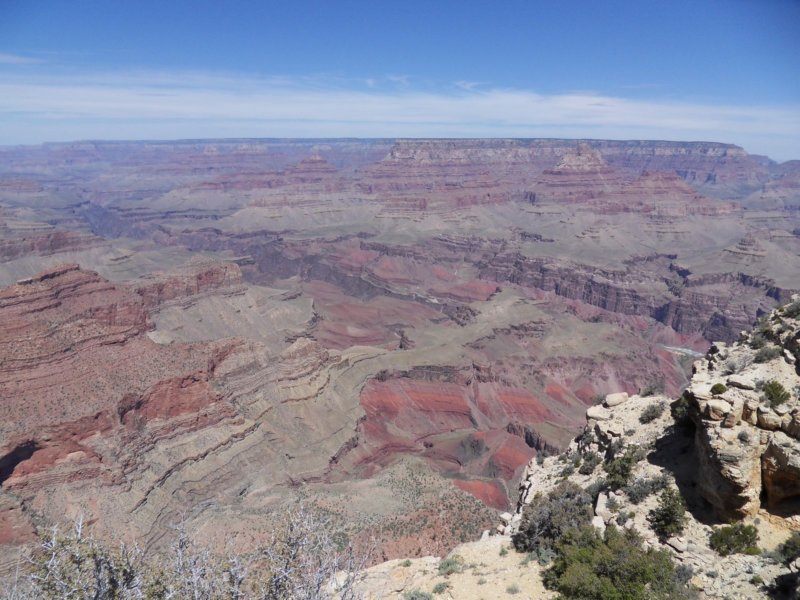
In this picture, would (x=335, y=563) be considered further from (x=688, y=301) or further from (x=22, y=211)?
(x=22, y=211)

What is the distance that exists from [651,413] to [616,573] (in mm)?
10361

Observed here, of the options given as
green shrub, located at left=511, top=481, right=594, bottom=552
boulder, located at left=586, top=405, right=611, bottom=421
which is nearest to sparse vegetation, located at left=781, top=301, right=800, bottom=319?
boulder, located at left=586, top=405, right=611, bottom=421

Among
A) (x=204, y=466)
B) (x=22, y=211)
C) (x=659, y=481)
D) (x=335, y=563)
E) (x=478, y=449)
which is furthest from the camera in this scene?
(x=22, y=211)

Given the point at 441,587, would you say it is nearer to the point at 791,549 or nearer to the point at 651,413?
the point at 791,549

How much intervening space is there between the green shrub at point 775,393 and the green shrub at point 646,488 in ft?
13.2

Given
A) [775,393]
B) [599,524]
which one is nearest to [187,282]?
[599,524]

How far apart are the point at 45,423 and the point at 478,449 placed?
37.1m

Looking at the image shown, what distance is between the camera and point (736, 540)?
571 inches

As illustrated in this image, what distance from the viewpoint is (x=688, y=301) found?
11475cm

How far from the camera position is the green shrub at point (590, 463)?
2217 cm

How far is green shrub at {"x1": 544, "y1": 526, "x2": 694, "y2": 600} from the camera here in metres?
13.3

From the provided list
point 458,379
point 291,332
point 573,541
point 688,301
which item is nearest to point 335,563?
point 573,541

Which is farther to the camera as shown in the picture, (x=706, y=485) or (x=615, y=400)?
(x=615, y=400)

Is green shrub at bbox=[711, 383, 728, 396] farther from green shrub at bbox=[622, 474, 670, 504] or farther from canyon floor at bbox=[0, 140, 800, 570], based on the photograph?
canyon floor at bbox=[0, 140, 800, 570]
